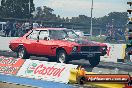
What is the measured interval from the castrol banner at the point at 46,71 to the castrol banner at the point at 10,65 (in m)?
0.27

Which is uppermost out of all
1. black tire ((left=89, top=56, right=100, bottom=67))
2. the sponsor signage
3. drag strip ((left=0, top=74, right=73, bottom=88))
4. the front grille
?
the front grille

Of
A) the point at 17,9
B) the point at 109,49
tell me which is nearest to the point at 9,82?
the point at 109,49

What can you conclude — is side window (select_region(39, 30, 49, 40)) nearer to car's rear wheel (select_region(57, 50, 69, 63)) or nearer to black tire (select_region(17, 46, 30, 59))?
car's rear wheel (select_region(57, 50, 69, 63))

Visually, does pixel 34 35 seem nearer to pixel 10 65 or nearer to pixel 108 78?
pixel 10 65

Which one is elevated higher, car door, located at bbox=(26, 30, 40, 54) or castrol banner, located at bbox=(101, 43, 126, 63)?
car door, located at bbox=(26, 30, 40, 54)

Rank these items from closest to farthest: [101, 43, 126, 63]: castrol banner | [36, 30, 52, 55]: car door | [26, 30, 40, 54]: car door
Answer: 1. [36, 30, 52, 55]: car door
2. [26, 30, 40, 54]: car door
3. [101, 43, 126, 63]: castrol banner

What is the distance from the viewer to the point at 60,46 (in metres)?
13.5

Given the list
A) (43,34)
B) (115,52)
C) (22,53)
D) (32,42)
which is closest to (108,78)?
(43,34)

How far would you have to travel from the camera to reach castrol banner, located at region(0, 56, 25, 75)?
11.6 metres

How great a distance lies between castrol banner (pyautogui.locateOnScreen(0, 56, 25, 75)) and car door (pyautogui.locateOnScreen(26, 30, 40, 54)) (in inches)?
102

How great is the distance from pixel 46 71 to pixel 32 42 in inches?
180

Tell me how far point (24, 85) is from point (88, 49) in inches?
167

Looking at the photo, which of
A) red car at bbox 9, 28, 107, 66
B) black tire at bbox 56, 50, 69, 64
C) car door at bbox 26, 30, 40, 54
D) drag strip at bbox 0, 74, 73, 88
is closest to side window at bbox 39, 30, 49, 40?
red car at bbox 9, 28, 107, 66

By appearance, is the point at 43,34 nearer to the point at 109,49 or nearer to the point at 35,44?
the point at 35,44
